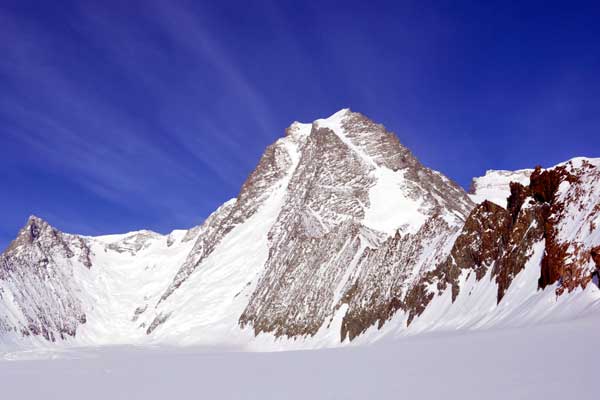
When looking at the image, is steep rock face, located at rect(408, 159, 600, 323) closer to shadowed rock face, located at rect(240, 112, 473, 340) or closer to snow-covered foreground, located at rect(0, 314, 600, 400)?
shadowed rock face, located at rect(240, 112, 473, 340)

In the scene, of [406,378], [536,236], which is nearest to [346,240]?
[536,236]

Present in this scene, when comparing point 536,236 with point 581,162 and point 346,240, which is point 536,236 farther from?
point 346,240

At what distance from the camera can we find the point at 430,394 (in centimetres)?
1327

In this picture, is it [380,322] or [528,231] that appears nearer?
[528,231]

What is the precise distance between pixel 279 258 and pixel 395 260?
6643 cm

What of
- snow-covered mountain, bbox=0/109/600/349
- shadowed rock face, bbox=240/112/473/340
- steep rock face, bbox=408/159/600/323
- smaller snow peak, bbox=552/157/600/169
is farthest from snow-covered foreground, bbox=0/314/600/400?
shadowed rock face, bbox=240/112/473/340

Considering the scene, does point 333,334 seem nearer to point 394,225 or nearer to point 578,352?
point 394,225

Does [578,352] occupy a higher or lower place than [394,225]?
lower

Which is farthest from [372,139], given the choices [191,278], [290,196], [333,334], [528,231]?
[528,231]

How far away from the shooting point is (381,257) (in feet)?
269

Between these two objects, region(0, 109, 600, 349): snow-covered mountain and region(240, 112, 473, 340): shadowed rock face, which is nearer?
region(0, 109, 600, 349): snow-covered mountain

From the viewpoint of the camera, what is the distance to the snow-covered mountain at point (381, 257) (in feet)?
124

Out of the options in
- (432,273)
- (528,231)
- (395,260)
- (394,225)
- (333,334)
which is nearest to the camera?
(528,231)

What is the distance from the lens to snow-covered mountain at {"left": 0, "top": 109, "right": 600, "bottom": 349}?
3784 cm
